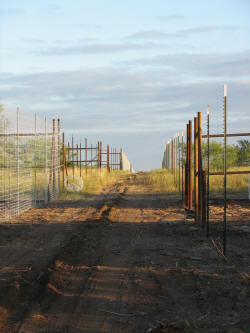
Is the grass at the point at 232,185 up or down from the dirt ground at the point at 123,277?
up

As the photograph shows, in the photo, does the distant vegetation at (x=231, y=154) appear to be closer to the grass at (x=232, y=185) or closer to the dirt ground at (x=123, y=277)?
the grass at (x=232, y=185)

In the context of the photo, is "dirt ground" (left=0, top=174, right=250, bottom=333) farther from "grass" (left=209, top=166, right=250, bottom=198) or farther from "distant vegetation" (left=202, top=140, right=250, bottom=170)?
"grass" (left=209, top=166, right=250, bottom=198)

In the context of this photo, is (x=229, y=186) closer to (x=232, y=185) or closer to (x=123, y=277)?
(x=232, y=185)

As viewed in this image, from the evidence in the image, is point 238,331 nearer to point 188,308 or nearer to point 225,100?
point 188,308

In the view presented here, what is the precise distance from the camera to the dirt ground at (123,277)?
4.45 m

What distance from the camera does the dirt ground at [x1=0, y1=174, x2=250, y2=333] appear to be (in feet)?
14.6

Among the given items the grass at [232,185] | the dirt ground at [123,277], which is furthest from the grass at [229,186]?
the dirt ground at [123,277]

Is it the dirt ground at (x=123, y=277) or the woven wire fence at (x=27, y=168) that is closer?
the dirt ground at (x=123, y=277)

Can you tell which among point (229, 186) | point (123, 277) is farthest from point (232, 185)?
A: point (123, 277)

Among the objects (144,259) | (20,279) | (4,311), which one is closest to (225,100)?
(144,259)

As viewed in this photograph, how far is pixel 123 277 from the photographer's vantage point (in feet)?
19.7

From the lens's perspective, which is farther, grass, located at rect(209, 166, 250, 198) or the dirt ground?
grass, located at rect(209, 166, 250, 198)

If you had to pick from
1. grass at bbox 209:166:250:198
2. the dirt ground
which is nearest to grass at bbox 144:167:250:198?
grass at bbox 209:166:250:198

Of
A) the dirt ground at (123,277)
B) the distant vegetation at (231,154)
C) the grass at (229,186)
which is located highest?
the distant vegetation at (231,154)
